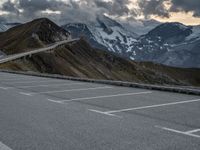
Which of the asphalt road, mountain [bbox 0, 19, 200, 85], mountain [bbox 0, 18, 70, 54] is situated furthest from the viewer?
mountain [bbox 0, 18, 70, 54]

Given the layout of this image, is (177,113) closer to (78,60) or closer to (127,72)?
(78,60)

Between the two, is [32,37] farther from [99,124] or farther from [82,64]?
[99,124]

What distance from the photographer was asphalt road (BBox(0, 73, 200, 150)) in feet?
25.7

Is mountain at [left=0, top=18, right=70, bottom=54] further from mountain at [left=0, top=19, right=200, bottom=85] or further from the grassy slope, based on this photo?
the grassy slope

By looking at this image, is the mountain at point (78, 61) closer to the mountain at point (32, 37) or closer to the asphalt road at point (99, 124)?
the mountain at point (32, 37)

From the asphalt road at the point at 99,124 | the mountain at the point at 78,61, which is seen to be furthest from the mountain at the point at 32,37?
the asphalt road at the point at 99,124

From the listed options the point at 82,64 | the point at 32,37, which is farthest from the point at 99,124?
the point at 32,37

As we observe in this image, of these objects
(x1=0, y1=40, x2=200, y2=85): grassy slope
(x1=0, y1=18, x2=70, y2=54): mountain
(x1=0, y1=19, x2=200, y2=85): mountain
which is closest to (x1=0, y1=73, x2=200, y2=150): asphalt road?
(x1=0, y1=40, x2=200, y2=85): grassy slope

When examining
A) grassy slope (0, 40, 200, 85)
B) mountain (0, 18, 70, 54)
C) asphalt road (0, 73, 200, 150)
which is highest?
mountain (0, 18, 70, 54)

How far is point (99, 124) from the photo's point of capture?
10070 millimetres

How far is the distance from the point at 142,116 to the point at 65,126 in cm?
273

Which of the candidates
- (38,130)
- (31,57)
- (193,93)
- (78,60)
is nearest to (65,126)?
(38,130)

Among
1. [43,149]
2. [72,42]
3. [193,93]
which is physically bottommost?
[43,149]

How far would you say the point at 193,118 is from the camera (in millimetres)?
11266
